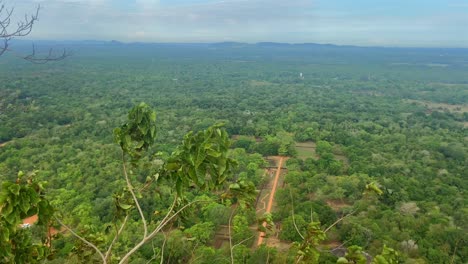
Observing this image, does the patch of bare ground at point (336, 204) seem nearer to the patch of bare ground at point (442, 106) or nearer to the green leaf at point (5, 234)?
the green leaf at point (5, 234)

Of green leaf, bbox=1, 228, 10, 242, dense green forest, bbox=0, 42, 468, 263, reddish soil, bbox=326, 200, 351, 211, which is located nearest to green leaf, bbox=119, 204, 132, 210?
dense green forest, bbox=0, 42, 468, 263

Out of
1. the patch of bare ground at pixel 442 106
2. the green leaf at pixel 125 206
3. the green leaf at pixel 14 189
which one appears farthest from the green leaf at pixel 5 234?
the patch of bare ground at pixel 442 106

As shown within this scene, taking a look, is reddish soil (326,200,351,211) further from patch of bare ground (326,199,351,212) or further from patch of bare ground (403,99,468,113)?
patch of bare ground (403,99,468,113)

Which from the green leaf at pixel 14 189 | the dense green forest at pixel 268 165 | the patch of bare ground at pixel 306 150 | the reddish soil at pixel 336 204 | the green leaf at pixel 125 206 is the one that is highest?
the green leaf at pixel 14 189

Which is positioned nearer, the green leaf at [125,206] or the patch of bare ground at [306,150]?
the green leaf at [125,206]

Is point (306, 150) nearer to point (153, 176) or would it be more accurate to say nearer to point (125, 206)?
point (125, 206)

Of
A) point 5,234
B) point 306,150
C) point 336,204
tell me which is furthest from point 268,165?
point 5,234

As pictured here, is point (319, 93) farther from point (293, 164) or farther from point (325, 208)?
point (325, 208)

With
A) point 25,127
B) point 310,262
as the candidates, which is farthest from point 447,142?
point 25,127
